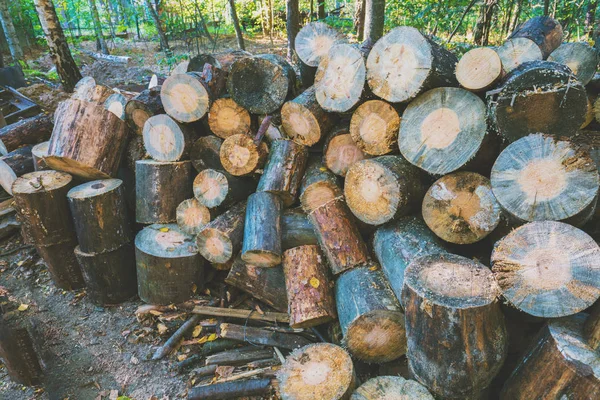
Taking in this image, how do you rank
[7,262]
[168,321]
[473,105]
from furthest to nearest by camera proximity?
[7,262]
[168,321]
[473,105]

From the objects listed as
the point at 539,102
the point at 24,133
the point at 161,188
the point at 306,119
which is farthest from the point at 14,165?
the point at 539,102

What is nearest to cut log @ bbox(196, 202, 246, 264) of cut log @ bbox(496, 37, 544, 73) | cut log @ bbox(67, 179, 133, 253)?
cut log @ bbox(67, 179, 133, 253)

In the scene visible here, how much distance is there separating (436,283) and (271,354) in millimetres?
1736

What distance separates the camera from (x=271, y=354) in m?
3.10

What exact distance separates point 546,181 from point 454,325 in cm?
92

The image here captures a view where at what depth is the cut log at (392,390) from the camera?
202 centimetres

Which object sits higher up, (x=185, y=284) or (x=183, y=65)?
(x=183, y=65)

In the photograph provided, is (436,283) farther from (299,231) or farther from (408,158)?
(299,231)

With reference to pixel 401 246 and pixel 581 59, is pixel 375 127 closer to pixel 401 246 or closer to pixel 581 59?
pixel 401 246

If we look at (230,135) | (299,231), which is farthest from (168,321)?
(230,135)

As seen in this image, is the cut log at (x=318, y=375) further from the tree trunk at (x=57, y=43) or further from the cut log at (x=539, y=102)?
the tree trunk at (x=57, y=43)

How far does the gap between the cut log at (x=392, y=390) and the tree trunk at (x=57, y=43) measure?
768cm

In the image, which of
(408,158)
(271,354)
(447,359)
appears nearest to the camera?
(447,359)

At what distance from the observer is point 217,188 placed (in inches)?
134
